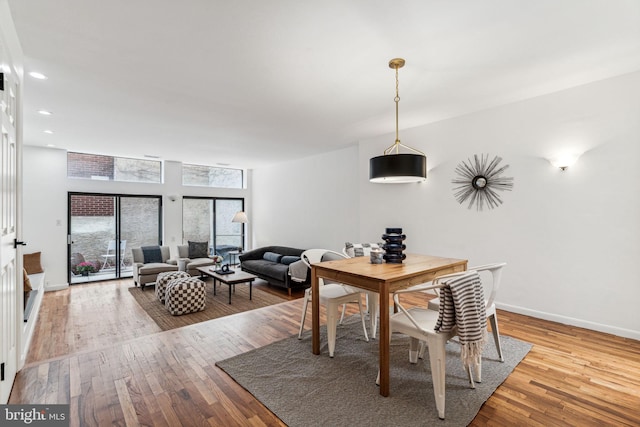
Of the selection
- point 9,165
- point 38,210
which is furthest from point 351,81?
point 38,210

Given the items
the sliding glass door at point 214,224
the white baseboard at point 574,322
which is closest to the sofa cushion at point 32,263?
the sliding glass door at point 214,224

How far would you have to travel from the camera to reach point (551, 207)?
3453 mm

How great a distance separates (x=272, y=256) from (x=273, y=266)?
2.91 feet

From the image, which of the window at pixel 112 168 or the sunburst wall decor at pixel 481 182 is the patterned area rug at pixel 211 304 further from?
the sunburst wall decor at pixel 481 182

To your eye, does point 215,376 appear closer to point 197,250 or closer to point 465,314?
point 465,314

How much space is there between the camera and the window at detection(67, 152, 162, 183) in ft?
20.7

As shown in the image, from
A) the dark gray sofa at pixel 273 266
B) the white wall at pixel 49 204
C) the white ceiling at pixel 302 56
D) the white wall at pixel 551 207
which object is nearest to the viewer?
the white ceiling at pixel 302 56

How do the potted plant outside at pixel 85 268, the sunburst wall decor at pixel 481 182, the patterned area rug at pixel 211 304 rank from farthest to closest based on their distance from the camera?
1. the potted plant outside at pixel 85 268
2. the patterned area rug at pixel 211 304
3. the sunburst wall decor at pixel 481 182

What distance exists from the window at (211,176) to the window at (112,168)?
0.67m

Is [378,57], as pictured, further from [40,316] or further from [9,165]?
[40,316]

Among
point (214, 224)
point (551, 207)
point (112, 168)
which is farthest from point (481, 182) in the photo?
point (112, 168)

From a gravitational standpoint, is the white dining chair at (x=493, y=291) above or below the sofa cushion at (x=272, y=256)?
above

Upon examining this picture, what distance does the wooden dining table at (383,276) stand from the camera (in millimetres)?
2129

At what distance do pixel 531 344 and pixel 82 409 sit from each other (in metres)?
3.77
